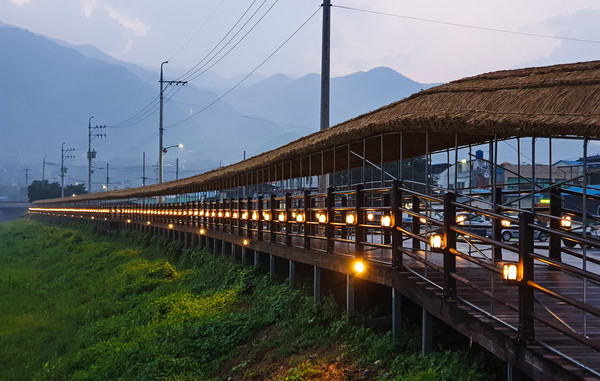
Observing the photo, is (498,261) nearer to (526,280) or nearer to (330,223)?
(330,223)

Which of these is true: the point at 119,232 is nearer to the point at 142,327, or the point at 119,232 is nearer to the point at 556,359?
the point at 142,327

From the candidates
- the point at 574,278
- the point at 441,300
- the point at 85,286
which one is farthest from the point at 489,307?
the point at 85,286

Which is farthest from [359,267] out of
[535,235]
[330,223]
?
[535,235]

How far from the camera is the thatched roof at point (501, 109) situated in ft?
21.5

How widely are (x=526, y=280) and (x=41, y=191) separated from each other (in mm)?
124855

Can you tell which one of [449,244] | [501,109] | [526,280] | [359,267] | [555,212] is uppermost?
[501,109]

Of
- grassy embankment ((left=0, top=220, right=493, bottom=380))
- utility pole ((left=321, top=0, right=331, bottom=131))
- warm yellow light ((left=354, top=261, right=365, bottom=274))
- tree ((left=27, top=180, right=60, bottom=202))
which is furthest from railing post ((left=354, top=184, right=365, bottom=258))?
tree ((left=27, top=180, right=60, bottom=202))

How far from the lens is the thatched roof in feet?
21.5

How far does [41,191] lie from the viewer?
119938mm

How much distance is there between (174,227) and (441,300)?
965 inches

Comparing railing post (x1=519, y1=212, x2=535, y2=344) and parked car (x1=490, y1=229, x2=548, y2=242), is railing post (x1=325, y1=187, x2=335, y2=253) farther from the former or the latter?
railing post (x1=519, y1=212, x2=535, y2=344)

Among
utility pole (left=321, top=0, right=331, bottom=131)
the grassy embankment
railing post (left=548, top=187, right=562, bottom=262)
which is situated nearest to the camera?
the grassy embankment

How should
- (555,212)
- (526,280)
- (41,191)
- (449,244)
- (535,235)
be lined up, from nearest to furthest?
(526,280), (449,244), (555,212), (535,235), (41,191)

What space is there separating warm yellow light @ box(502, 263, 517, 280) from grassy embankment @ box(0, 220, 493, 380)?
1.28 m
